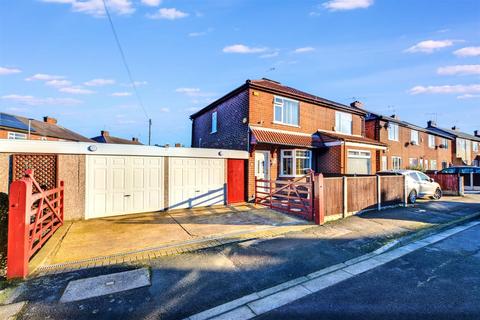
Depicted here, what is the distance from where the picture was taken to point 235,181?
38.8ft

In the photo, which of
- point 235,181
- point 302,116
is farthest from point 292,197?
point 302,116

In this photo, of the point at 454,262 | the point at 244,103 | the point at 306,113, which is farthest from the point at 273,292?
the point at 306,113

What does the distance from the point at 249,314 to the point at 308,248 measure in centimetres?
298

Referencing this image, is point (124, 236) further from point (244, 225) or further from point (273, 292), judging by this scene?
point (273, 292)

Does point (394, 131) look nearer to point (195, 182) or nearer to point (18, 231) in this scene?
point (195, 182)

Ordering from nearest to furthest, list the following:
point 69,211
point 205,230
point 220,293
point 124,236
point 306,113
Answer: point 220,293, point 124,236, point 205,230, point 69,211, point 306,113

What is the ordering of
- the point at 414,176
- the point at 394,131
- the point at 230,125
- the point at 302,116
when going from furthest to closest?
the point at 394,131
the point at 302,116
the point at 230,125
the point at 414,176

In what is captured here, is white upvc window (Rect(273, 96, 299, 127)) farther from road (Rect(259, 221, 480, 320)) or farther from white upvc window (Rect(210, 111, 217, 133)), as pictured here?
road (Rect(259, 221, 480, 320))

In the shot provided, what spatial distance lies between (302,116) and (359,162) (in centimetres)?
525

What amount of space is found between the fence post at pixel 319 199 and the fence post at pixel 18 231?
→ 752cm

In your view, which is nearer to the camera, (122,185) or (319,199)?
(319,199)

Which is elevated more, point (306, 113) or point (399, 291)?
point (306, 113)

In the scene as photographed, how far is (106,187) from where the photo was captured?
348 inches

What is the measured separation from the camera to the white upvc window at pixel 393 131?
76.2 feet
